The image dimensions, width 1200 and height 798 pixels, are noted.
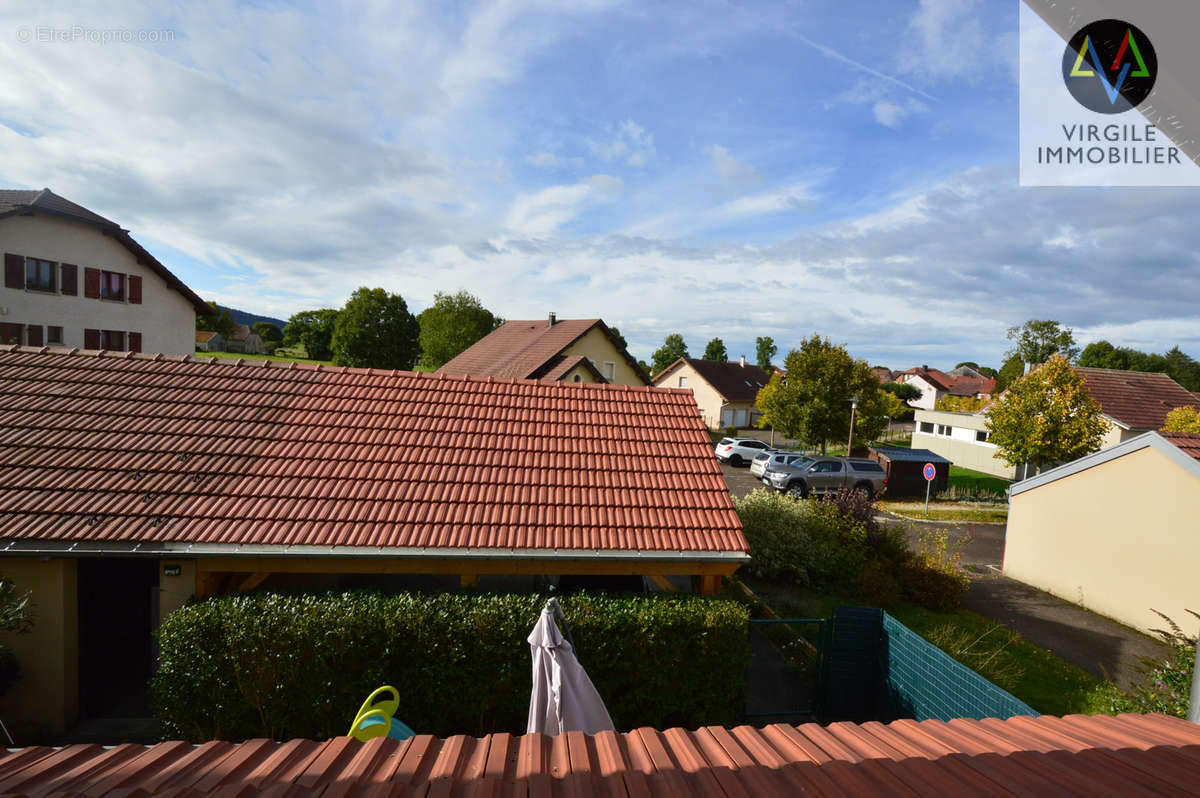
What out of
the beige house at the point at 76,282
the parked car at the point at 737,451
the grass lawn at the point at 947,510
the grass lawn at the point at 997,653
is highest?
the beige house at the point at 76,282

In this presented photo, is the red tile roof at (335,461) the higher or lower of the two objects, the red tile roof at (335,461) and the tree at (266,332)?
the lower

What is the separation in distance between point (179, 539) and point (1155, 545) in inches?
661

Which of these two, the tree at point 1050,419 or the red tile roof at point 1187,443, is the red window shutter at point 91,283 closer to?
the red tile roof at point 1187,443

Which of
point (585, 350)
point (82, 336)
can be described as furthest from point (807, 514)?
point (82, 336)

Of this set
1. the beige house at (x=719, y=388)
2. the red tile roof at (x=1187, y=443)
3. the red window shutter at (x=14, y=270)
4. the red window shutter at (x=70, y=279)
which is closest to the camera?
the red tile roof at (x=1187, y=443)

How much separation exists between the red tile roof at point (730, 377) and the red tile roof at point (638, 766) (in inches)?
1830

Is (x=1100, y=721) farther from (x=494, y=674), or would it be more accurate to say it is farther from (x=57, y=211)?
(x=57, y=211)

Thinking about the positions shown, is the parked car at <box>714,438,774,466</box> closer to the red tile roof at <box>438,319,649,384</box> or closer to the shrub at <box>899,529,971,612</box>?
the red tile roof at <box>438,319,649,384</box>

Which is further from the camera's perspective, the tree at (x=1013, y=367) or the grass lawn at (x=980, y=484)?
the tree at (x=1013, y=367)

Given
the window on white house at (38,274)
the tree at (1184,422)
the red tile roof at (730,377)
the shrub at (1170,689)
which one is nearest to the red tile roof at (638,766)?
the shrub at (1170,689)

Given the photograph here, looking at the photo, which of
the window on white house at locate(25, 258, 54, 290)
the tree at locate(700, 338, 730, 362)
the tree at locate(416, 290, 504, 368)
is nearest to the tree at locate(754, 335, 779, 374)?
the tree at locate(700, 338, 730, 362)

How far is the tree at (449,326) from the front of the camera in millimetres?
59438

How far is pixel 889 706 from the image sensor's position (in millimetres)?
6836

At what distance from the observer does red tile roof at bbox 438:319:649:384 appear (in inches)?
1073
